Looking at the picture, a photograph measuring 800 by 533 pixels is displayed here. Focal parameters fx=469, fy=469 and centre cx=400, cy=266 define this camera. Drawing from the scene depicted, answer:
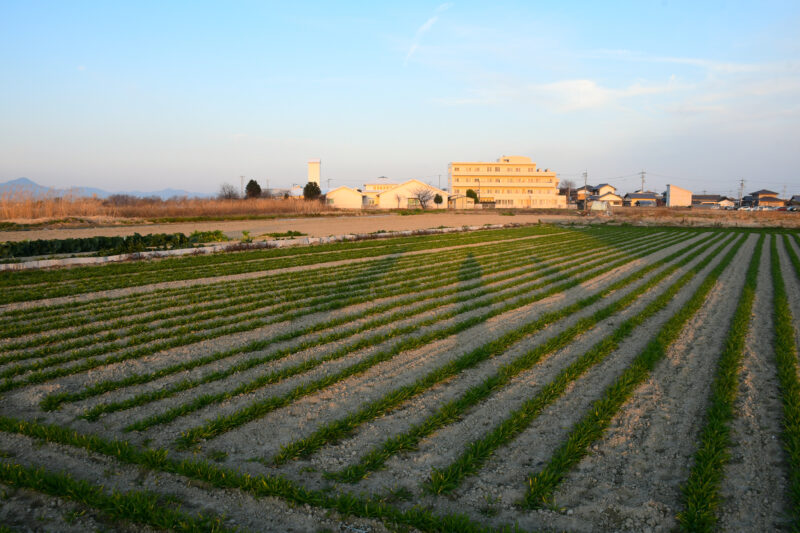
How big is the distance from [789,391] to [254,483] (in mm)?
5731

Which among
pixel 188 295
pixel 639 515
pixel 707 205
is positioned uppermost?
pixel 707 205

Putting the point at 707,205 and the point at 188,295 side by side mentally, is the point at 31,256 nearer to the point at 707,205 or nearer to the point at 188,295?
the point at 188,295

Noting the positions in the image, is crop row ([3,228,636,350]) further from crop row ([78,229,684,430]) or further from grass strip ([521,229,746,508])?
grass strip ([521,229,746,508])

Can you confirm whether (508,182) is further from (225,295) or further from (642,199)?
(225,295)

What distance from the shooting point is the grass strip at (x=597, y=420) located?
11.6ft

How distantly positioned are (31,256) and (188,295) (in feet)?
33.4

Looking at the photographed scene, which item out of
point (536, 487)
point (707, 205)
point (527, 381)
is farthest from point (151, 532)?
point (707, 205)

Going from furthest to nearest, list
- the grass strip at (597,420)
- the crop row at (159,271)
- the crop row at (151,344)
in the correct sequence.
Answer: the crop row at (159,271), the crop row at (151,344), the grass strip at (597,420)

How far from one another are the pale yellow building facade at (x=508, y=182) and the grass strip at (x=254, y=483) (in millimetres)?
90236

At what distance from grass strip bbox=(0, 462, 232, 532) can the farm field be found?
16 mm

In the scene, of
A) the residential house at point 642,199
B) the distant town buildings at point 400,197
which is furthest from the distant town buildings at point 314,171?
the residential house at point 642,199

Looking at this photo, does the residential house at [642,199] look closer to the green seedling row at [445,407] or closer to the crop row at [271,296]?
the crop row at [271,296]

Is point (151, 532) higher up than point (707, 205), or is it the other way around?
point (707, 205)

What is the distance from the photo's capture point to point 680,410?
16.2ft
